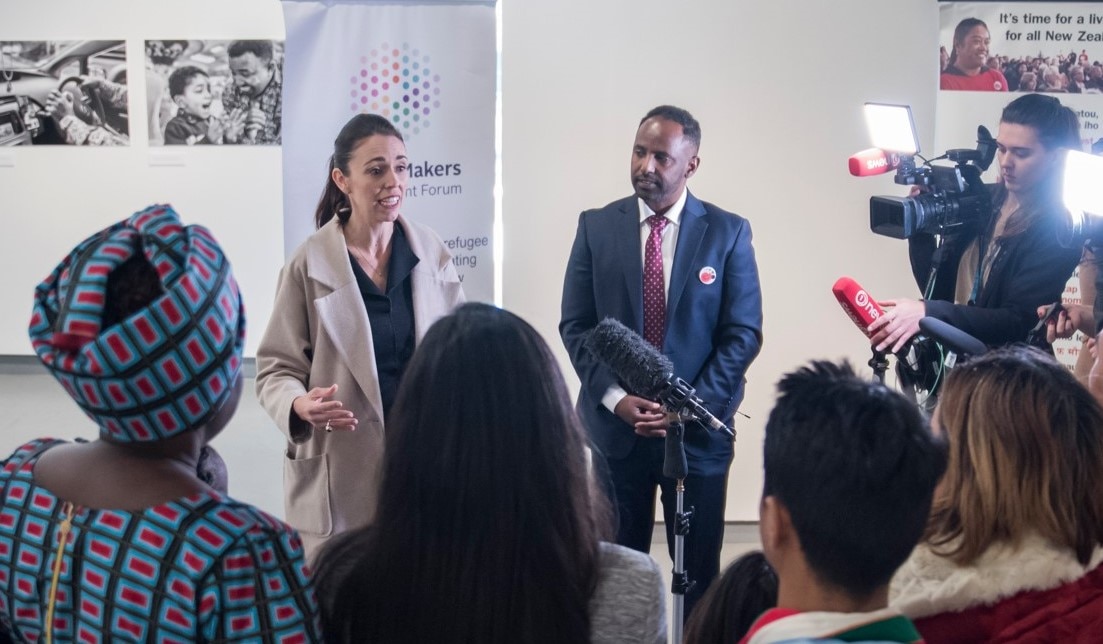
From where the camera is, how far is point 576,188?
4359 mm

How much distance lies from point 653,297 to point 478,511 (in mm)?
1896

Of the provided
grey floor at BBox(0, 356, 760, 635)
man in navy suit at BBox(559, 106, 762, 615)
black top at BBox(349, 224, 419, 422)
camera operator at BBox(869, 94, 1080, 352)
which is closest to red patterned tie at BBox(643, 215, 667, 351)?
man in navy suit at BBox(559, 106, 762, 615)

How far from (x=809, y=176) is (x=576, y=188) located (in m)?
0.99

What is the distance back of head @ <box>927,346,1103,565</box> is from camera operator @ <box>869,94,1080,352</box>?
1.31m

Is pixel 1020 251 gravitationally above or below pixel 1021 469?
above

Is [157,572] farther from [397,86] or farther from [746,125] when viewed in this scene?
[746,125]

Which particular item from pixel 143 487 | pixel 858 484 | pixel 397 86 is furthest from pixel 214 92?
pixel 858 484

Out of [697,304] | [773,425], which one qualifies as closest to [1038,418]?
[773,425]

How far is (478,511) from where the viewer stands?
4.03 feet

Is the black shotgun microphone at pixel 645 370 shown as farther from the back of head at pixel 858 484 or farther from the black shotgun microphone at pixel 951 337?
the back of head at pixel 858 484

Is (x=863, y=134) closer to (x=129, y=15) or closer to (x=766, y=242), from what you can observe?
(x=766, y=242)

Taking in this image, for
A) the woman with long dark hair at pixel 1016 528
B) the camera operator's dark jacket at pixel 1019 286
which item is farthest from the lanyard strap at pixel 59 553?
the camera operator's dark jacket at pixel 1019 286

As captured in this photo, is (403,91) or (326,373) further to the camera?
(403,91)

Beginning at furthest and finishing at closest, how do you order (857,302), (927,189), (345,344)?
(927,189)
(857,302)
(345,344)
